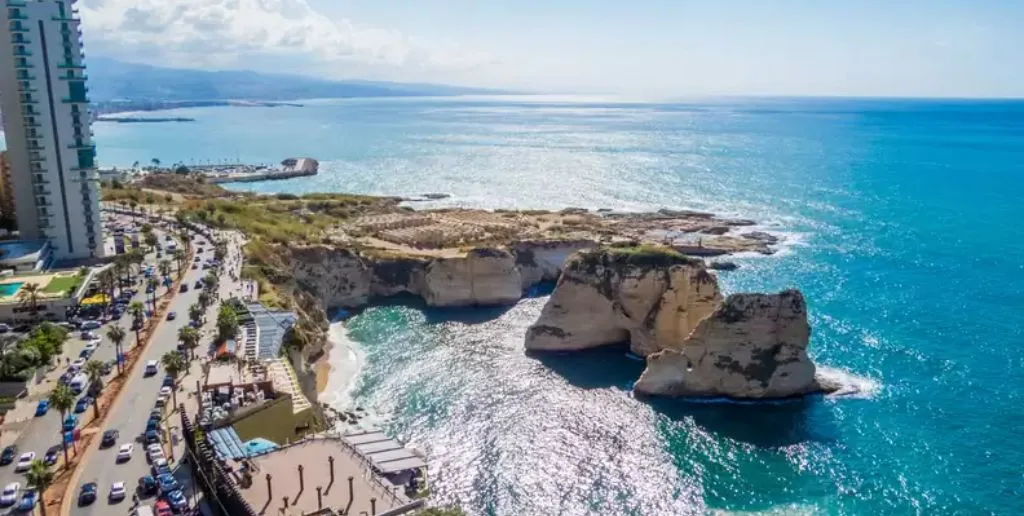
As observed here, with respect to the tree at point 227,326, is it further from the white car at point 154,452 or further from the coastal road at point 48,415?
the white car at point 154,452

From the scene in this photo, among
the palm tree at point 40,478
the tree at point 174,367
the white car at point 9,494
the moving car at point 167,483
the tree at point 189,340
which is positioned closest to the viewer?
the palm tree at point 40,478

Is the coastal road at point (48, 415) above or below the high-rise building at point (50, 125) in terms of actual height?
below

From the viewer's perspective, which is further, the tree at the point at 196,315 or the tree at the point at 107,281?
the tree at the point at 107,281

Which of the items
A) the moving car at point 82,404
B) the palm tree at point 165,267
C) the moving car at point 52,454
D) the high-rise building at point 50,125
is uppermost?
the high-rise building at point 50,125

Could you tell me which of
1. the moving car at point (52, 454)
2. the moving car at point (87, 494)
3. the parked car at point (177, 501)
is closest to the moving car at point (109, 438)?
the moving car at point (52, 454)

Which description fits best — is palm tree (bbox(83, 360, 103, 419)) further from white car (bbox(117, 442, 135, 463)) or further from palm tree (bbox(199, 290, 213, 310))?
palm tree (bbox(199, 290, 213, 310))

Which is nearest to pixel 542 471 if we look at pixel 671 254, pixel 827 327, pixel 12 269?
pixel 671 254
